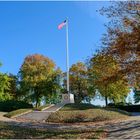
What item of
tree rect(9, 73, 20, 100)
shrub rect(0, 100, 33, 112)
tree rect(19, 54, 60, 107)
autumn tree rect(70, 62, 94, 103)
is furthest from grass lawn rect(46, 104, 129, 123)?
tree rect(9, 73, 20, 100)

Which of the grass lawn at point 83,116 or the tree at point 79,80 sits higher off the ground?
the tree at point 79,80

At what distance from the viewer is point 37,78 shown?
62.6 metres

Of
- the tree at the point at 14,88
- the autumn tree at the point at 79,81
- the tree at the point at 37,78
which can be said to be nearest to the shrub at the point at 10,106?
the tree at the point at 37,78

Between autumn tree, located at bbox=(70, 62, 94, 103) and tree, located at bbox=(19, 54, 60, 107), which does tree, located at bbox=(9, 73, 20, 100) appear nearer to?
tree, located at bbox=(19, 54, 60, 107)

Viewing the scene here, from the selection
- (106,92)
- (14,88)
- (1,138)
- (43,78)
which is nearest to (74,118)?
(1,138)

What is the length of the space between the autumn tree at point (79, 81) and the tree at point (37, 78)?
2.82 metres

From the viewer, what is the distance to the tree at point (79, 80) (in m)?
63.9

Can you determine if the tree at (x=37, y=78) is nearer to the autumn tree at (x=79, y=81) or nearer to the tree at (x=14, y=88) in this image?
the tree at (x=14, y=88)

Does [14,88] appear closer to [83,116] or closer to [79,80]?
[79,80]

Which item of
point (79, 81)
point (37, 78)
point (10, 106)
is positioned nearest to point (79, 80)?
point (79, 81)

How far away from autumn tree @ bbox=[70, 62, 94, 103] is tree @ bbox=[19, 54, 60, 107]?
2817 mm

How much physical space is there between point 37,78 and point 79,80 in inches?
283

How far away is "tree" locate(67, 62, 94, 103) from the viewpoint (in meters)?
63.9

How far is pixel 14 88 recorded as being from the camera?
65938 mm
